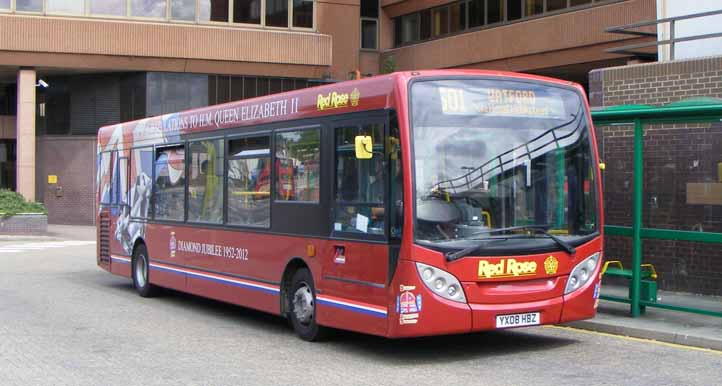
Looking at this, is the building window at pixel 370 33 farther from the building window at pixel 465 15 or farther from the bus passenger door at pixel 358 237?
the bus passenger door at pixel 358 237

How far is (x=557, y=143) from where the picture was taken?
9898mm

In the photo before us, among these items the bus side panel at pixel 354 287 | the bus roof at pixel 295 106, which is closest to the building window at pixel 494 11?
the bus roof at pixel 295 106

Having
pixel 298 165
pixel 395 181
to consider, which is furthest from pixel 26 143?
pixel 395 181

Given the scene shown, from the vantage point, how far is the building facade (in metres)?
36.2

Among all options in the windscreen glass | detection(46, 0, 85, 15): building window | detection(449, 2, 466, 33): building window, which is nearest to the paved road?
the windscreen glass

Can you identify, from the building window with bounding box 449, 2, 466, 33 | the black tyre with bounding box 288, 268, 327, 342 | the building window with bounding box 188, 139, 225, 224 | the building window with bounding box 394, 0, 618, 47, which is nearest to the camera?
the black tyre with bounding box 288, 268, 327, 342

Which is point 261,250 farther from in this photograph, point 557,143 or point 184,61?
point 184,61

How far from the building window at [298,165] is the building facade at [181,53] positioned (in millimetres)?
22420

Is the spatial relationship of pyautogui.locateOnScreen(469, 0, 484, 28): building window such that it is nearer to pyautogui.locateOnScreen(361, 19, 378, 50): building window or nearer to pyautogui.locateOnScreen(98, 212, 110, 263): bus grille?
pyautogui.locateOnScreen(361, 19, 378, 50): building window

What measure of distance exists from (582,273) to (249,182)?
14.6ft

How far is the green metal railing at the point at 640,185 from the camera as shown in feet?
36.2

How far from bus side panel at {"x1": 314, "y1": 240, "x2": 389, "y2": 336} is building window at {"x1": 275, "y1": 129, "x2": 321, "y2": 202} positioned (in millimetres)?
796

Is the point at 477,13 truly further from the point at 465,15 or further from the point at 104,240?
the point at 104,240

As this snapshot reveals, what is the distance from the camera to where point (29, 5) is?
36.5m
